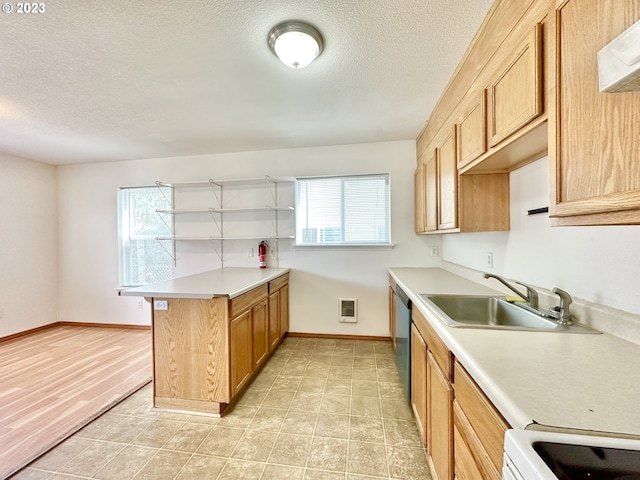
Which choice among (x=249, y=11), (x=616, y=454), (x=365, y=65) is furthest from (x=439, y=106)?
(x=616, y=454)

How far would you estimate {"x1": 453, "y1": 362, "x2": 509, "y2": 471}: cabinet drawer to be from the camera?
730 mm

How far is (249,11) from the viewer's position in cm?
135

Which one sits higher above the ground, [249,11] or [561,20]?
[249,11]

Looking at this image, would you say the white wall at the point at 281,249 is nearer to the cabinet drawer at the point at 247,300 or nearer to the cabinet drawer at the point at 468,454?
the cabinet drawer at the point at 247,300

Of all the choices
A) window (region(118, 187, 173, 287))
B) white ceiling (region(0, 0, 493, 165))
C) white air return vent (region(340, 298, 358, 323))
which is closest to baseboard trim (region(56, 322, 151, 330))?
window (region(118, 187, 173, 287))

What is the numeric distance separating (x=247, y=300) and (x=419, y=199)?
6.83 ft

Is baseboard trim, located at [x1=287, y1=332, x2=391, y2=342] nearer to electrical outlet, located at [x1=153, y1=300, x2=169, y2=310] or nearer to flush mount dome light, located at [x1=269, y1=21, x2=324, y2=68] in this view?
electrical outlet, located at [x1=153, y1=300, x2=169, y2=310]

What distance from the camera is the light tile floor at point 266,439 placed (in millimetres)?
1492

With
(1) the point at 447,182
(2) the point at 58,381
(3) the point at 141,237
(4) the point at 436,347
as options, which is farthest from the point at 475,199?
(3) the point at 141,237

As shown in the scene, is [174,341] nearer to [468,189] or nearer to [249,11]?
[249,11]

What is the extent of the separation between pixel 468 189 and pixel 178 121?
267 centimetres

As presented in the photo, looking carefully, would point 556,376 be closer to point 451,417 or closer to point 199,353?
point 451,417

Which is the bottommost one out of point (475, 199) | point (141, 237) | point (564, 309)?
point (564, 309)

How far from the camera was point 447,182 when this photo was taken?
2.04 metres
